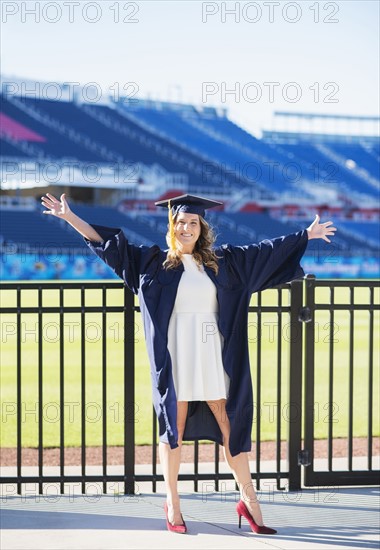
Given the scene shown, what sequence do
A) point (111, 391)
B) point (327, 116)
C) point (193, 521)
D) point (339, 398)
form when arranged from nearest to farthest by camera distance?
point (193, 521) → point (339, 398) → point (111, 391) → point (327, 116)

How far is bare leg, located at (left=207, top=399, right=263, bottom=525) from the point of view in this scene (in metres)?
4.52

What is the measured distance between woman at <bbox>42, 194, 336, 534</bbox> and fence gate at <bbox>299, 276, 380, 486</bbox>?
2.97 ft

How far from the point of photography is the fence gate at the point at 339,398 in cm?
539

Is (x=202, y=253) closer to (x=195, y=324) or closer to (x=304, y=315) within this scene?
(x=195, y=324)

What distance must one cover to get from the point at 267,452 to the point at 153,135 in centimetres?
4561

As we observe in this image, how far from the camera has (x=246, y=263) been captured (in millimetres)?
4582

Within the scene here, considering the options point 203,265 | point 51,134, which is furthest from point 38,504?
point 51,134

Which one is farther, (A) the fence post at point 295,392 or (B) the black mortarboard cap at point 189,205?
(A) the fence post at point 295,392

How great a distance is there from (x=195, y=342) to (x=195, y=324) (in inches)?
3.6

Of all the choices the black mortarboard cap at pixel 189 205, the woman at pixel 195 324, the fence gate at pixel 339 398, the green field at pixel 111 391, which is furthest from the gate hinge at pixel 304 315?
the black mortarboard cap at pixel 189 205

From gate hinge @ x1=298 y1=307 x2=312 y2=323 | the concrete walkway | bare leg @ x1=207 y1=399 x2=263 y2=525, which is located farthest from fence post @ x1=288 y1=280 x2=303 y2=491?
bare leg @ x1=207 y1=399 x2=263 y2=525

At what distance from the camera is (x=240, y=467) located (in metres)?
4.55

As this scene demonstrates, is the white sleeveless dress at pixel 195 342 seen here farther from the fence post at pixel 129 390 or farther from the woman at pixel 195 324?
the fence post at pixel 129 390

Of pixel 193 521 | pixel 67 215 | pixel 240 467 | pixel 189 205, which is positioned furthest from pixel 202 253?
pixel 193 521
